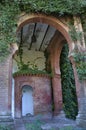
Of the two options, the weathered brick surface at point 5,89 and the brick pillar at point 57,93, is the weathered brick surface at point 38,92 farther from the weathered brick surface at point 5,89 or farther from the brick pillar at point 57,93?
the weathered brick surface at point 5,89

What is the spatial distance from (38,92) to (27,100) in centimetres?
177

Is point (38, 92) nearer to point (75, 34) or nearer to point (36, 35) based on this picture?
point (36, 35)

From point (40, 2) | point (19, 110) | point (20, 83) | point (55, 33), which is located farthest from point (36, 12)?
point (19, 110)

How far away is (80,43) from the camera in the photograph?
903cm

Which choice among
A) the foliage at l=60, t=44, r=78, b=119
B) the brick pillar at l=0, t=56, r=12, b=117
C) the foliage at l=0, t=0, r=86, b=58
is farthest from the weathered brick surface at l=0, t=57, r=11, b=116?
the foliage at l=60, t=44, r=78, b=119

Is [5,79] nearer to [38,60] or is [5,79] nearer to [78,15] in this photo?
[78,15]

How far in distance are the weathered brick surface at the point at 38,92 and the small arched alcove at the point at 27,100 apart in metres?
0.96

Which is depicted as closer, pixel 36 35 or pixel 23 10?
pixel 23 10

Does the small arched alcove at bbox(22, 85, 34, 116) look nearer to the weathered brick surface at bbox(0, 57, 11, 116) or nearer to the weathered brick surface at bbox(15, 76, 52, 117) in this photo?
the weathered brick surface at bbox(15, 76, 52, 117)

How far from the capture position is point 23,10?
8781 millimetres

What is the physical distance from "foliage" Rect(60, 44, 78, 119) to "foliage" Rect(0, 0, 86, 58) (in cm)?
543

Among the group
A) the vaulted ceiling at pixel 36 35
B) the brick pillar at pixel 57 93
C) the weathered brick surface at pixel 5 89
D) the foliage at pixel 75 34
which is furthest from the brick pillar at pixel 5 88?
the brick pillar at pixel 57 93

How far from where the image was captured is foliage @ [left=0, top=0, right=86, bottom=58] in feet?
26.8

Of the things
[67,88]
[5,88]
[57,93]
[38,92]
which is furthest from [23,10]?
[67,88]
